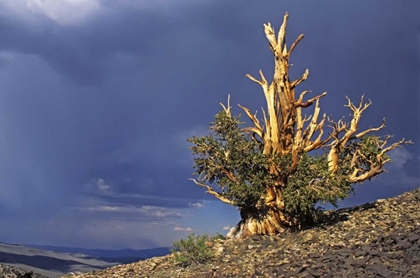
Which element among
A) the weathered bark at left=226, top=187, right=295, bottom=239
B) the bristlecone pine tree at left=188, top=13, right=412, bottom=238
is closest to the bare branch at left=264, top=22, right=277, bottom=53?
the bristlecone pine tree at left=188, top=13, right=412, bottom=238

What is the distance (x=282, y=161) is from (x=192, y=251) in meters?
5.40

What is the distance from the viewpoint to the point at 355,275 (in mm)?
12375

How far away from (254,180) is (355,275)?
9348mm

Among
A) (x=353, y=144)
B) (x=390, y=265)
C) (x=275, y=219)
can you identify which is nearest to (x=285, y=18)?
(x=353, y=144)

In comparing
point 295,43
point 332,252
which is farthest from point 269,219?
point 295,43

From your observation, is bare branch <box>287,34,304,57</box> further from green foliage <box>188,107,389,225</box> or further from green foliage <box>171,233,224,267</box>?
green foliage <box>171,233,224,267</box>

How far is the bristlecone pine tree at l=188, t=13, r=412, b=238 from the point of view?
21266 mm

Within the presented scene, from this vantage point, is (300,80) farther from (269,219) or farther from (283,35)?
(269,219)

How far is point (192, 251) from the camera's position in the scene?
1891 cm

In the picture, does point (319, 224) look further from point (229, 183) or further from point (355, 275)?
point (355, 275)

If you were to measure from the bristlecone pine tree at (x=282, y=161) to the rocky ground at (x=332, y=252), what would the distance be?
3.72 ft

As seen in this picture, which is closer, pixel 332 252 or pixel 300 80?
pixel 332 252

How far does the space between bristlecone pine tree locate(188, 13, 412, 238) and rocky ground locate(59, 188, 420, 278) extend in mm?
1132

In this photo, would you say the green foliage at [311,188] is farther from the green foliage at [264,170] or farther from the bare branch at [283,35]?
the bare branch at [283,35]
